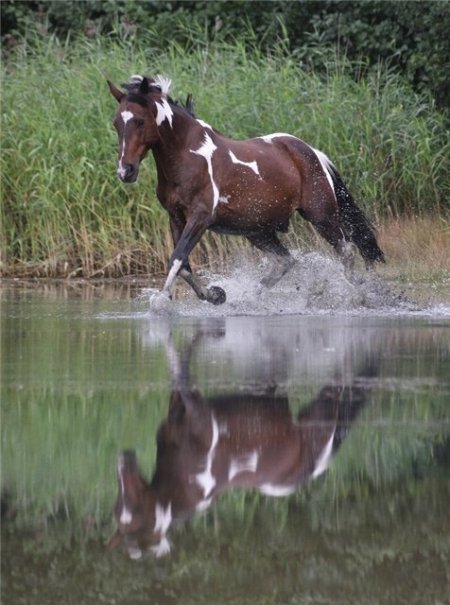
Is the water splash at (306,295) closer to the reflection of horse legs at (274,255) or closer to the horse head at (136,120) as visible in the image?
the reflection of horse legs at (274,255)

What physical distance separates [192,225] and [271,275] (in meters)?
1.39

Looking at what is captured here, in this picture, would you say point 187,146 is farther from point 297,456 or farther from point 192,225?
point 297,456

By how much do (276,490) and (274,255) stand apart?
25.3ft

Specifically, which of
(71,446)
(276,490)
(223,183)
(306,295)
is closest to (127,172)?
(223,183)

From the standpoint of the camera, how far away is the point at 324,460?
5.54m

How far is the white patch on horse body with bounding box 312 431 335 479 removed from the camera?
17.6 ft

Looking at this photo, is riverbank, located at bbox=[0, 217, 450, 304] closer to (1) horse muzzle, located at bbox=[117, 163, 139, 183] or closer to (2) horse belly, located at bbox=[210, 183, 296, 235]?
(2) horse belly, located at bbox=[210, 183, 296, 235]

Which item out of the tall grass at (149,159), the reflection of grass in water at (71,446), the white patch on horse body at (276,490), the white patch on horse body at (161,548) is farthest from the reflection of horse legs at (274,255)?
the white patch on horse body at (161,548)

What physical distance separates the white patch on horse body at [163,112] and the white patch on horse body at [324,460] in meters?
Result: 5.87

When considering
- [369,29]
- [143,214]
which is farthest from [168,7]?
[143,214]

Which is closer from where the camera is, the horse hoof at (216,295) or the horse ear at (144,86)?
the horse ear at (144,86)

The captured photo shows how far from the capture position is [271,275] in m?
12.7

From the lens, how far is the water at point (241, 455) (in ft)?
13.6

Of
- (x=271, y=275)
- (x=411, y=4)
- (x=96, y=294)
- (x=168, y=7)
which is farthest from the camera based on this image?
(x=168, y=7)
